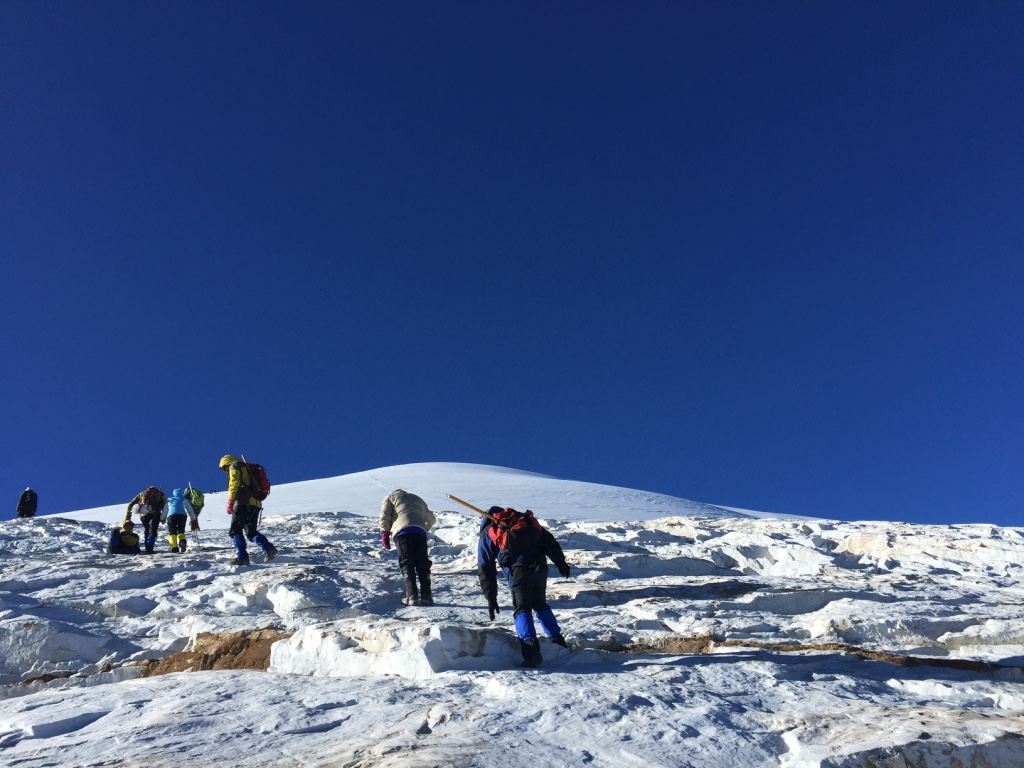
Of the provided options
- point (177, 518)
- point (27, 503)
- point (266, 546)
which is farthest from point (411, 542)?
point (27, 503)

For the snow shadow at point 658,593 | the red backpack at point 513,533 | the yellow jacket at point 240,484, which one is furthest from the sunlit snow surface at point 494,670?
the yellow jacket at point 240,484

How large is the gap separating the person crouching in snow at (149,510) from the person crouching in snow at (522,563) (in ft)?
33.4

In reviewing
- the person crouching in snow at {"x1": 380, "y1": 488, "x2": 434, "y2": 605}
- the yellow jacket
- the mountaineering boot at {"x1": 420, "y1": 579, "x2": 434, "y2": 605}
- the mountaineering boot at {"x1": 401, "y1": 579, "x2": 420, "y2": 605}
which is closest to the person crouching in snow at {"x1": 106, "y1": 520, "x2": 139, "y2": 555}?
the yellow jacket

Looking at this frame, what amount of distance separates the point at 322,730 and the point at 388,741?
531 millimetres

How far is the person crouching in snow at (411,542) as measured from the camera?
314 inches

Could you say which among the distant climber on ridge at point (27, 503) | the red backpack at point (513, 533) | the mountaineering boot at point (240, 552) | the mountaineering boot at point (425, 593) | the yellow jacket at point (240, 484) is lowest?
the mountaineering boot at point (425, 593)

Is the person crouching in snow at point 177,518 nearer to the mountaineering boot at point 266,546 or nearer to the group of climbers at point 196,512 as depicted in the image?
the group of climbers at point 196,512

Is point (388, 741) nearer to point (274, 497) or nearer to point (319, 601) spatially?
point (319, 601)

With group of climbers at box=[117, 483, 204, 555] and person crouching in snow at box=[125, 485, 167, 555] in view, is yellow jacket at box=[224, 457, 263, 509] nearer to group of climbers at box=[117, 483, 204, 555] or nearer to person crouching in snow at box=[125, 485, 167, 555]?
group of climbers at box=[117, 483, 204, 555]

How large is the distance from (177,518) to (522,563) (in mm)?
10348

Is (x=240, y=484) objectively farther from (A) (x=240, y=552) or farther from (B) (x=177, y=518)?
(B) (x=177, y=518)

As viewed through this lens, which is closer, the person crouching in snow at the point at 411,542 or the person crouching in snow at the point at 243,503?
the person crouching in snow at the point at 411,542

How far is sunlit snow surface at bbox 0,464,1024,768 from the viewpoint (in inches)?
132

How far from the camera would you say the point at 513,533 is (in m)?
5.89
